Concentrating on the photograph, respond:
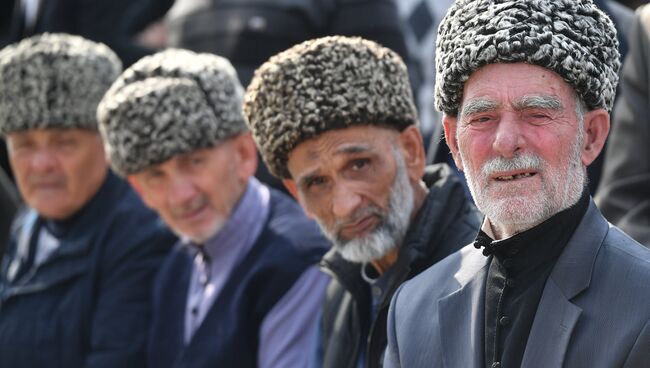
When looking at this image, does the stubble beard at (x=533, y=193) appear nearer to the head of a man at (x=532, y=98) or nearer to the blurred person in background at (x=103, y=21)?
the head of a man at (x=532, y=98)

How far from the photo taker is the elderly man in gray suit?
10.0ft

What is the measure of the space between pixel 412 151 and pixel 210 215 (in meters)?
1.14

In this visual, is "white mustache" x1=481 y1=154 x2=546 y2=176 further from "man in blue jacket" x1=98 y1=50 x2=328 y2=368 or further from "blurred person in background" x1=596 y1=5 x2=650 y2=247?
"man in blue jacket" x1=98 y1=50 x2=328 y2=368

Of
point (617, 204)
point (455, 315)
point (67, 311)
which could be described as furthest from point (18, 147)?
point (455, 315)

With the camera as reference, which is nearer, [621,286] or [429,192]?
[621,286]

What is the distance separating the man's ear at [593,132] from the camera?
3.22 m

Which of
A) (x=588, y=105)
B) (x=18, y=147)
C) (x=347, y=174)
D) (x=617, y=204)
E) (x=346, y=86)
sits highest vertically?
(x=588, y=105)

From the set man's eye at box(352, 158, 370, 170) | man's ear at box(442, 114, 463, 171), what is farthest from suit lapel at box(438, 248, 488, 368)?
man's eye at box(352, 158, 370, 170)

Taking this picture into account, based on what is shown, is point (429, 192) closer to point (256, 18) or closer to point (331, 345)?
point (331, 345)

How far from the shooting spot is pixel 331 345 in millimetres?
4469

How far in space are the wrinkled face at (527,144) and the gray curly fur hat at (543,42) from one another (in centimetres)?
4

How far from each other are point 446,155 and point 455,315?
2.34 meters

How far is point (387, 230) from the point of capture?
429 cm

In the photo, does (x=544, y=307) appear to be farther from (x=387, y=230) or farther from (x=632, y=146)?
(x=632, y=146)
